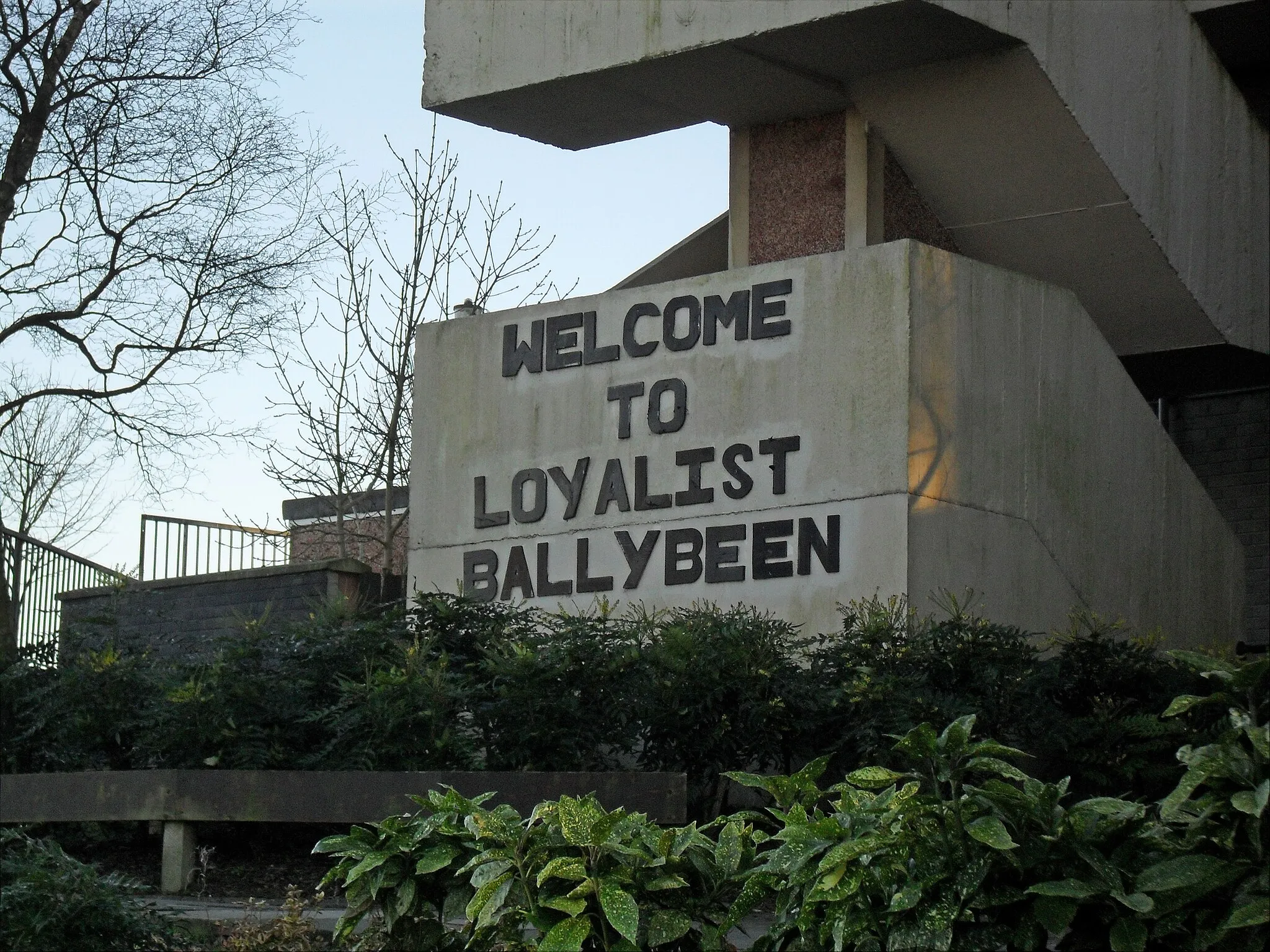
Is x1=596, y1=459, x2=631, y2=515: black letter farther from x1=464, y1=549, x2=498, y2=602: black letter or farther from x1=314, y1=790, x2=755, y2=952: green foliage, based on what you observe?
x1=314, y1=790, x2=755, y2=952: green foliage

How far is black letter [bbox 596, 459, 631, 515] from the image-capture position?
45.6ft

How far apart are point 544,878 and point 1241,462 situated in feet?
53.9

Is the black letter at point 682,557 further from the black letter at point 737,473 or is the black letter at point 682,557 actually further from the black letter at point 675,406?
the black letter at point 675,406

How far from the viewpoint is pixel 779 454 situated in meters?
13.2

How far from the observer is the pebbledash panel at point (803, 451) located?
41.8 ft

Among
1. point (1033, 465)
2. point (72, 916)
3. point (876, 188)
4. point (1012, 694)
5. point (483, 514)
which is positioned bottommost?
point (72, 916)

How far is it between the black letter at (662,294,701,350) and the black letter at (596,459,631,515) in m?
1.03

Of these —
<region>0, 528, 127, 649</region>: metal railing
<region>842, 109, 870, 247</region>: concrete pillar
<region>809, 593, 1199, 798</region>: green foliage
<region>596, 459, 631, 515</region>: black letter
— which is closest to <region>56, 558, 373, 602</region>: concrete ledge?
<region>0, 528, 127, 649</region>: metal railing

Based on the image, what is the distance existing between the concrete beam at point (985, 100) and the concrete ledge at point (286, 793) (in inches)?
278

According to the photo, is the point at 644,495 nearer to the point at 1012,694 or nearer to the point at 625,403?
the point at 625,403

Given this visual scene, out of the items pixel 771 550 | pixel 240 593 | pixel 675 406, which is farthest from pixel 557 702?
pixel 240 593

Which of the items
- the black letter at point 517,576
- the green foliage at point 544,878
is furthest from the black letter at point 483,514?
the green foliage at point 544,878

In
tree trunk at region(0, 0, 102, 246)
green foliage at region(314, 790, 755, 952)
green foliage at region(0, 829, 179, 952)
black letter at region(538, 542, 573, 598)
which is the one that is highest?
tree trunk at region(0, 0, 102, 246)

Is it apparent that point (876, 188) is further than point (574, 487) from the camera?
Yes
